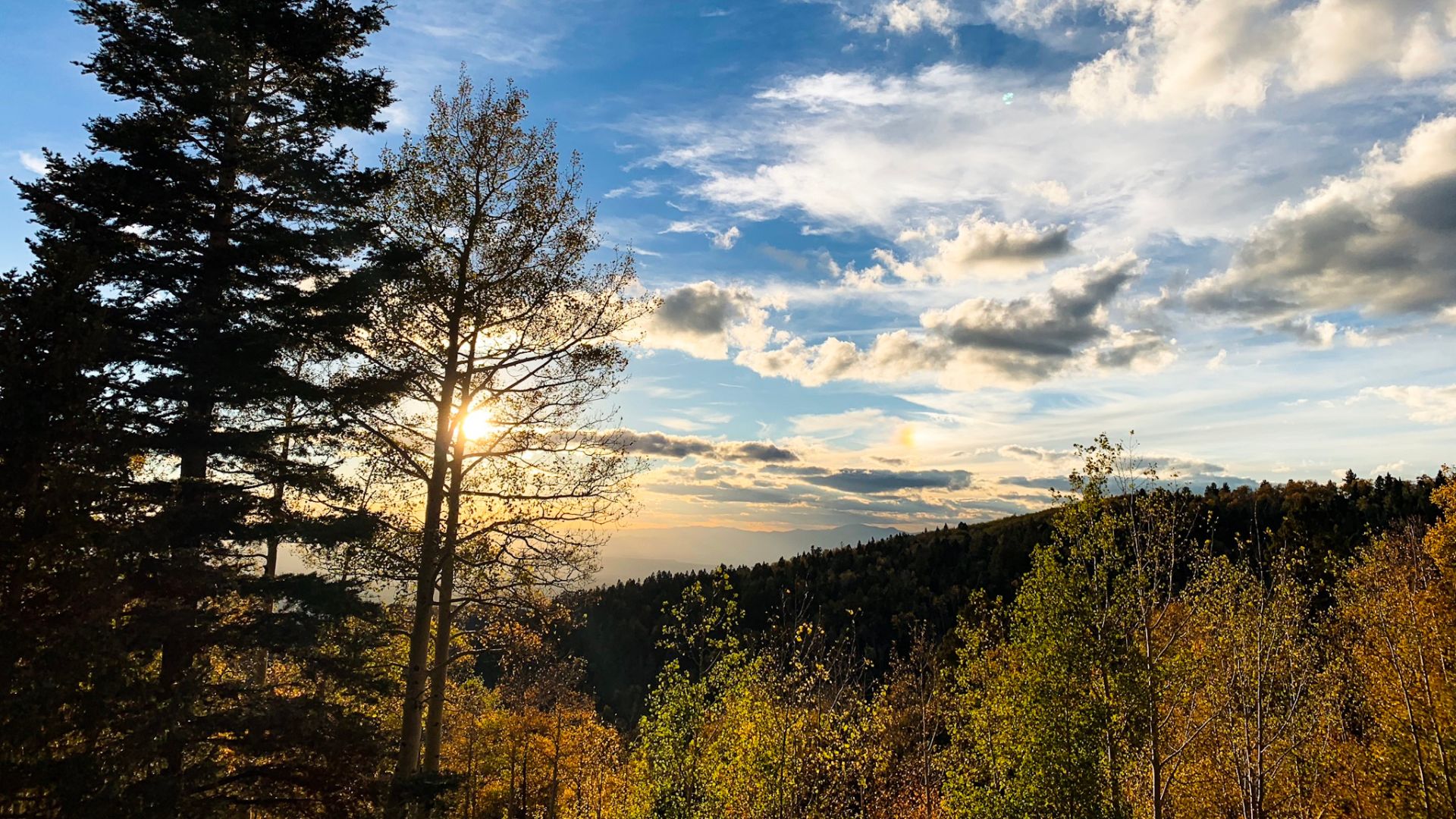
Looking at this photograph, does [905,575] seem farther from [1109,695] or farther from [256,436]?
[256,436]

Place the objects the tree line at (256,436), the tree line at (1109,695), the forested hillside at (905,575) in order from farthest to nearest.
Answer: the forested hillside at (905,575) < the tree line at (1109,695) < the tree line at (256,436)

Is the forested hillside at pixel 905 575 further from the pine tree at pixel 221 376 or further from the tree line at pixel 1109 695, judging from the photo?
the pine tree at pixel 221 376

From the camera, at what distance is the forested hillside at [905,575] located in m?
76.7

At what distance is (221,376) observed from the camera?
1059cm

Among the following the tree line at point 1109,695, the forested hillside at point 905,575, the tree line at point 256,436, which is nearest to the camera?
the tree line at point 256,436

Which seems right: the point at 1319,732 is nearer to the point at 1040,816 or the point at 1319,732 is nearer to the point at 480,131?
the point at 1040,816

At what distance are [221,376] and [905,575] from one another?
104 m

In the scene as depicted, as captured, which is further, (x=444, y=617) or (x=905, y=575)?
(x=905, y=575)

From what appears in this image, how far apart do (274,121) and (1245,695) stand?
82.6ft

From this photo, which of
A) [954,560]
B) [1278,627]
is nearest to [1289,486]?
[954,560]

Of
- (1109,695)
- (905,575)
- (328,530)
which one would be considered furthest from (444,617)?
(905,575)

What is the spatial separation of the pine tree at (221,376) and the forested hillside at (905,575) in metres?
63.6

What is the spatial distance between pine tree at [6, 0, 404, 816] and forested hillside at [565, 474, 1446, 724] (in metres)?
63.6

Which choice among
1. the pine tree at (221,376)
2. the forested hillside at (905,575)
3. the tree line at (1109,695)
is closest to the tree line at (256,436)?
the pine tree at (221,376)
